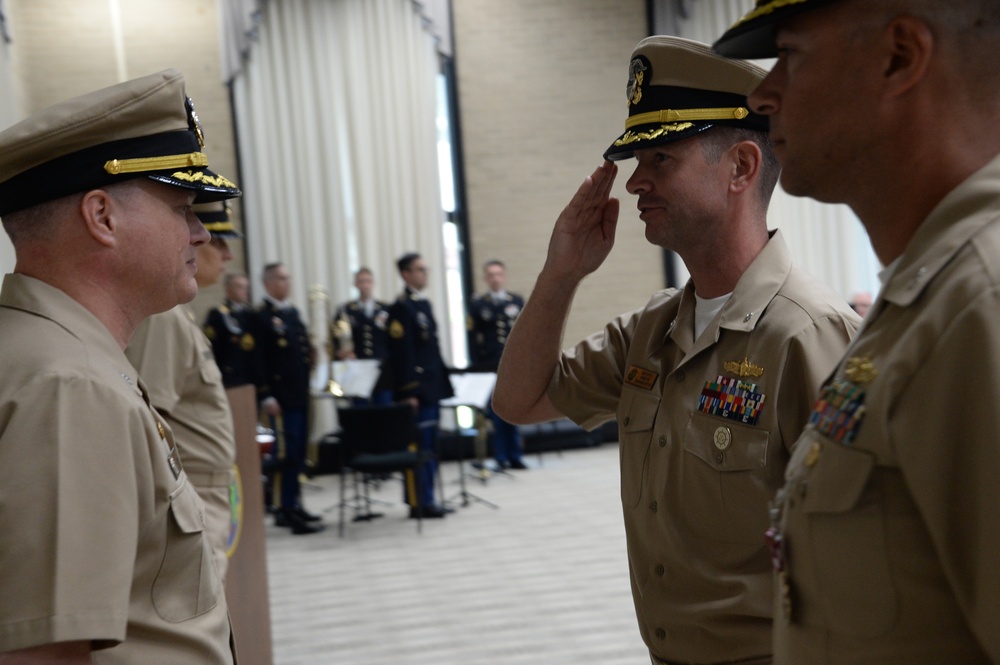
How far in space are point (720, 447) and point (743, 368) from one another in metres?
0.14

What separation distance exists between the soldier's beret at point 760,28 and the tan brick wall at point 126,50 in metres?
8.70

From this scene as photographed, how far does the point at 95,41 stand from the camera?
29.7 ft

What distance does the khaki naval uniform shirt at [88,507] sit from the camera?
44.6 inches

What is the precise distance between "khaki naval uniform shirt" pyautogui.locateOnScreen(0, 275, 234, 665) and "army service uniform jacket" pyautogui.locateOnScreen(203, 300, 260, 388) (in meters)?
6.18

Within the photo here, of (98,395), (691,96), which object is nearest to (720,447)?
(691,96)

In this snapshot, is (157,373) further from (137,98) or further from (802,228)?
(802,228)

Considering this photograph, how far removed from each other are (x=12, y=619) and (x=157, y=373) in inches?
70.4

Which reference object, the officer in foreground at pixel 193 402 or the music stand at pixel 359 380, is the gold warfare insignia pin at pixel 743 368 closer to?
the officer in foreground at pixel 193 402

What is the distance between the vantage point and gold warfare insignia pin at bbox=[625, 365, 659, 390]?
1786 millimetres

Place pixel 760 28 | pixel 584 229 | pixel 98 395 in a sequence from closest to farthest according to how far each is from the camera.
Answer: pixel 760 28 < pixel 98 395 < pixel 584 229

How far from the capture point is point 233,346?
747 centimetres

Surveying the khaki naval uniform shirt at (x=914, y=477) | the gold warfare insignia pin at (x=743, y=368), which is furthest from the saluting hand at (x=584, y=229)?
the khaki naval uniform shirt at (x=914, y=477)

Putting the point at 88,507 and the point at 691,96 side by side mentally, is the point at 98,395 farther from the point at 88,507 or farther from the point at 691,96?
the point at 691,96

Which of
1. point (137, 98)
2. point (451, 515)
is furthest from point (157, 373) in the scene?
point (451, 515)
